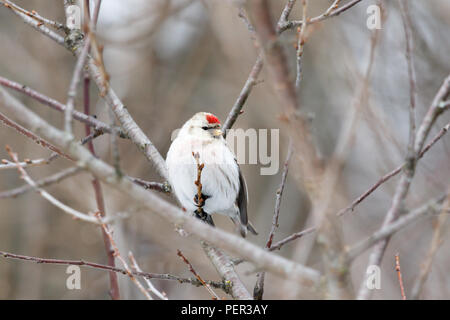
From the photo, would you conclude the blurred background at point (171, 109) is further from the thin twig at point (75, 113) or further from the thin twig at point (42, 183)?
the thin twig at point (42, 183)

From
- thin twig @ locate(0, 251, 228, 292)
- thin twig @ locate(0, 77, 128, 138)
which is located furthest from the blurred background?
thin twig @ locate(0, 251, 228, 292)

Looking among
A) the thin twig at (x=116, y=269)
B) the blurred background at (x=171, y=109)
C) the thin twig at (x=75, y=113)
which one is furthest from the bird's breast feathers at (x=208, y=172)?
the blurred background at (x=171, y=109)

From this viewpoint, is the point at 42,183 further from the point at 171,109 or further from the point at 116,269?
the point at 171,109

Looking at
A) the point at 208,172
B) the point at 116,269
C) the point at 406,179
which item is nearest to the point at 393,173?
the point at 406,179

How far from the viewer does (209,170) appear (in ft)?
8.77

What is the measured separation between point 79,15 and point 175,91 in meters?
3.55

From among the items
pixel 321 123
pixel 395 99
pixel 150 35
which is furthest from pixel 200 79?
pixel 395 99

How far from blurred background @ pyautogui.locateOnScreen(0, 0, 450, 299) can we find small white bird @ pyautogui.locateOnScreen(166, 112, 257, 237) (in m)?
0.76

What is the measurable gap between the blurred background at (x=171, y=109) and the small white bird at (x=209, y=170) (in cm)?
76

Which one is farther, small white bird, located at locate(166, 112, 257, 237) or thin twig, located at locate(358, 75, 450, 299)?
small white bird, located at locate(166, 112, 257, 237)

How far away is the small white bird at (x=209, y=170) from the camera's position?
2.49 m

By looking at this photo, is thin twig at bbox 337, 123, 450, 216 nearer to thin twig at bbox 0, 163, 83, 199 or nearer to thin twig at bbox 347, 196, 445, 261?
thin twig at bbox 347, 196, 445, 261

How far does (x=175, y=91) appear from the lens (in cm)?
594

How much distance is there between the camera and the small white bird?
249 centimetres
